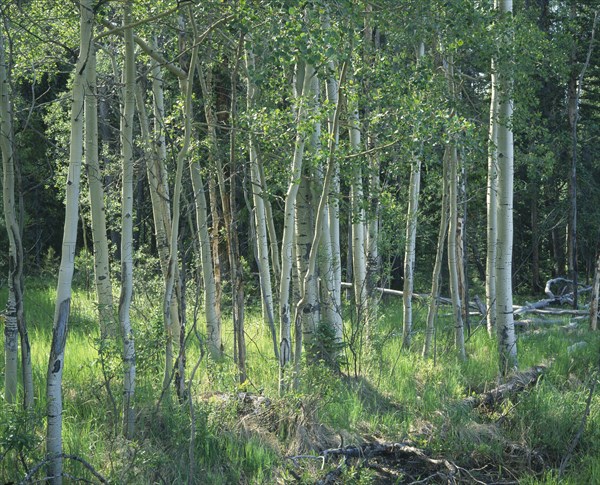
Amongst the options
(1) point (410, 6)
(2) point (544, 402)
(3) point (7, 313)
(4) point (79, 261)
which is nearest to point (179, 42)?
(1) point (410, 6)

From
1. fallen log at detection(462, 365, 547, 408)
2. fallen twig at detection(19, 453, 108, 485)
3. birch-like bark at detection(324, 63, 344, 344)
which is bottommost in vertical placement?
fallen log at detection(462, 365, 547, 408)

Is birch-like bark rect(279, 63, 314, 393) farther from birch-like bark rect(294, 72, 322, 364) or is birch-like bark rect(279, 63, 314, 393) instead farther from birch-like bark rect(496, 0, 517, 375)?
birch-like bark rect(496, 0, 517, 375)

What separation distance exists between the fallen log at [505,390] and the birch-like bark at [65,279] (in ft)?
16.9

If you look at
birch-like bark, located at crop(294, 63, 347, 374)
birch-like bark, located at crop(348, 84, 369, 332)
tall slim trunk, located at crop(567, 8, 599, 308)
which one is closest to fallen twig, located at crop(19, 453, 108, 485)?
birch-like bark, located at crop(294, 63, 347, 374)

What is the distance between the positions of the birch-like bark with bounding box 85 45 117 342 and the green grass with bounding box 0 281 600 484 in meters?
0.28

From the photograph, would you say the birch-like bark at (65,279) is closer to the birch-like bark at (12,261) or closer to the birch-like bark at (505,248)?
the birch-like bark at (12,261)

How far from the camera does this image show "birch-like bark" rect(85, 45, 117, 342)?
6688mm

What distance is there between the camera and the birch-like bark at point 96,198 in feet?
21.9

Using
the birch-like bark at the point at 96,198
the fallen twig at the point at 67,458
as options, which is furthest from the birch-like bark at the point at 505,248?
the fallen twig at the point at 67,458

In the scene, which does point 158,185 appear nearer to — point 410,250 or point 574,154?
point 410,250

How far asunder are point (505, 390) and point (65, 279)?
6135 millimetres

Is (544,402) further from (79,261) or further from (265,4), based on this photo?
(79,261)

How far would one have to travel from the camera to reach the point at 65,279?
5.14m

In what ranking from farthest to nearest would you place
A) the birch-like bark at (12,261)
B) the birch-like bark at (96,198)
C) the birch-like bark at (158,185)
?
the birch-like bark at (158,185)
the birch-like bark at (96,198)
the birch-like bark at (12,261)
